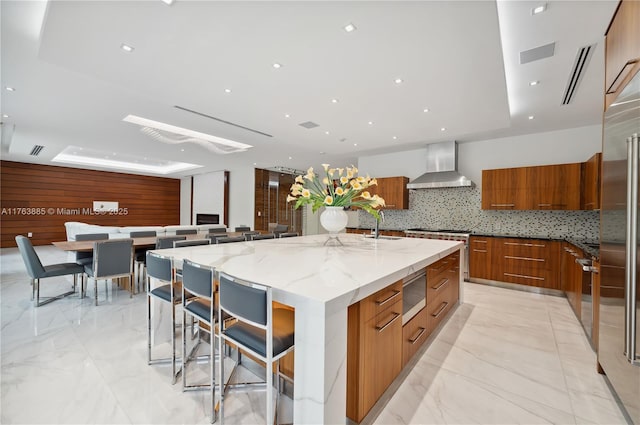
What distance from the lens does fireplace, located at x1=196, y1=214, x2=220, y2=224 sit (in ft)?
32.0

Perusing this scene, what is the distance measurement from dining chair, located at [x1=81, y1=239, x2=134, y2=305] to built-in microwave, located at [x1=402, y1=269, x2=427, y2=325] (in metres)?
3.65

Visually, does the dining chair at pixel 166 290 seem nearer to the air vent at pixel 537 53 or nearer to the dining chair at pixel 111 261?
the dining chair at pixel 111 261

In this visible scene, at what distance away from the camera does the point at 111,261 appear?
3469mm

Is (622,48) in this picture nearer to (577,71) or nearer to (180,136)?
(577,71)

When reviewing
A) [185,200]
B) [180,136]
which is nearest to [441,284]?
[180,136]

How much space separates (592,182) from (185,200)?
39.6 feet

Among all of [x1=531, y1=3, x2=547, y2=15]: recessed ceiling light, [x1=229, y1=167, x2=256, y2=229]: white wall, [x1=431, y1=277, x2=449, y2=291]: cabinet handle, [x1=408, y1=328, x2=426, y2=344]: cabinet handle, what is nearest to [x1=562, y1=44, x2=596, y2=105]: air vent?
[x1=531, y1=3, x2=547, y2=15]: recessed ceiling light

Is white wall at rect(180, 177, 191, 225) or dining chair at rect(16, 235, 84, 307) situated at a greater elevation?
white wall at rect(180, 177, 191, 225)

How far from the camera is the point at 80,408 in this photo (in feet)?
5.07

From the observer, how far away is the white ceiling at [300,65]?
1.85 m

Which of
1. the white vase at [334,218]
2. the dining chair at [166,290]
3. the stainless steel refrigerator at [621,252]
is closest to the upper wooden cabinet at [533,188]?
the stainless steel refrigerator at [621,252]

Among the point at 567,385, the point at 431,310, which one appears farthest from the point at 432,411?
the point at 567,385

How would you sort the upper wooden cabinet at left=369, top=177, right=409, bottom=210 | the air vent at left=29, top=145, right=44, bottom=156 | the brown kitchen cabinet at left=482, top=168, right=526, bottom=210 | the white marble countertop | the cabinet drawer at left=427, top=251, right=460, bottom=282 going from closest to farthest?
1. the white marble countertop
2. the cabinet drawer at left=427, top=251, right=460, bottom=282
3. the brown kitchen cabinet at left=482, top=168, right=526, bottom=210
4. the upper wooden cabinet at left=369, top=177, right=409, bottom=210
5. the air vent at left=29, top=145, right=44, bottom=156

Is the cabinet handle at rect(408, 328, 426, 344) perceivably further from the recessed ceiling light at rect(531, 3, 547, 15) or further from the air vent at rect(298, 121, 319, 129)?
the air vent at rect(298, 121, 319, 129)
